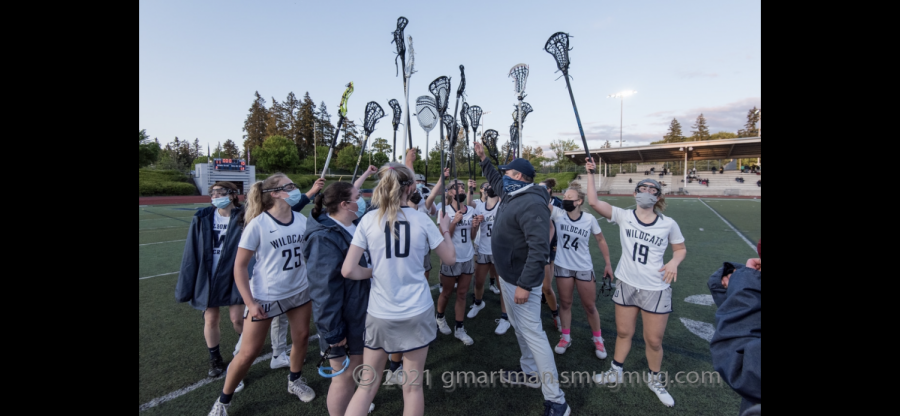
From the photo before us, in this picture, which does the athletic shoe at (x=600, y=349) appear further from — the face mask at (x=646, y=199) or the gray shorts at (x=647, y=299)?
the face mask at (x=646, y=199)

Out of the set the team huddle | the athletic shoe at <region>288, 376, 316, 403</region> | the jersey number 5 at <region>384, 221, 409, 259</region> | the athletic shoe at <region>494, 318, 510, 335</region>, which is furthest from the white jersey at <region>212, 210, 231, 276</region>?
the athletic shoe at <region>494, 318, 510, 335</region>

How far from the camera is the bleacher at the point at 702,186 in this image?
125 feet

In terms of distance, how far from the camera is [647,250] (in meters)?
3.06

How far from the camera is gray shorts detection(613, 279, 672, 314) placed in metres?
2.91

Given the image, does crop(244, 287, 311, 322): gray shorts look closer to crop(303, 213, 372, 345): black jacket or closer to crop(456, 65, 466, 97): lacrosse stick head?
crop(303, 213, 372, 345): black jacket

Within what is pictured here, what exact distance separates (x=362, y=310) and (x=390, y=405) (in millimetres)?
1195

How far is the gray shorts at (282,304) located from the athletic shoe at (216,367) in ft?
3.73

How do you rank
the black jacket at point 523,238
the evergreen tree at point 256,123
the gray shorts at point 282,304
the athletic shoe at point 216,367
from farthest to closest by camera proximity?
the evergreen tree at point 256,123 < the athletic shoe at point 216,367 < the gray shorts at point 282,304 < the black jacket at point 523,238

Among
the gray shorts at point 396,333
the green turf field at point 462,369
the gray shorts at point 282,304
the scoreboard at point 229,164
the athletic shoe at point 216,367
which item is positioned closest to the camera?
the gray shorts at point 396,333

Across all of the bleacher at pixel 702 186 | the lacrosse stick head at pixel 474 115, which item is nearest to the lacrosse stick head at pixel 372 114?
the lacrosse stick head at pixel 474 115

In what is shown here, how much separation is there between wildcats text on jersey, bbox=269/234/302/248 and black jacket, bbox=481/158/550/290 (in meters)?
1.80

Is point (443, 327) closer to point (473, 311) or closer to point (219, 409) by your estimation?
point (473, 311)
